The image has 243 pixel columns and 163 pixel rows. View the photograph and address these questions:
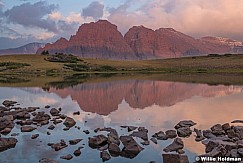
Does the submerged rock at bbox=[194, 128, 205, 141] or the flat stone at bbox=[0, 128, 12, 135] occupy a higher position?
the flat stone at bbox=[0, 128, 12, 135]

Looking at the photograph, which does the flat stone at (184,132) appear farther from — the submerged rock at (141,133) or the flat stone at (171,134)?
the submerged rock at (141,133)

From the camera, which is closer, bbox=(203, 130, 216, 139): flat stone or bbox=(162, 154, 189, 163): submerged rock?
bbox=(162, 154, 189, 163): submerged rock

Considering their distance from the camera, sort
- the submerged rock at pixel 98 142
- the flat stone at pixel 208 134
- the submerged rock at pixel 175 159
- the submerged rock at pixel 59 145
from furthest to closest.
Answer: the flat stone at pixel 208 134
the submerged rock at pixel 98 142
the submerged rock at pixel 59 145
the submerged rock at pixel 175 159

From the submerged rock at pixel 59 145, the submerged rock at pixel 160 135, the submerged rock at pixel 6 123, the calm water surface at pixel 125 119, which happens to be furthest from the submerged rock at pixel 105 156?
the submerged rock at pixel 6 123

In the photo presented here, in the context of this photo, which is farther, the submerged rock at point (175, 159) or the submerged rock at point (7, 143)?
the submerged rock at point (7, 143)

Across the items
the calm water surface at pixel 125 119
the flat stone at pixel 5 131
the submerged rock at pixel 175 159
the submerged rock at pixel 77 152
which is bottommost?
the calm water surface at pixel 125 119

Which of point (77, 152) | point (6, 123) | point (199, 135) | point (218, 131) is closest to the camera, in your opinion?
point (77, 152)

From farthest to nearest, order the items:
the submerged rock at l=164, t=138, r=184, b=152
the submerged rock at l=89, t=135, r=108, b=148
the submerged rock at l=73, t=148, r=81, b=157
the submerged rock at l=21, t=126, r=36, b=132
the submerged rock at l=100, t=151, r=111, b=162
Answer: the submerged rock at l=21, t=126, r=36, b=132
the submerged rock at l=89, t=135, r=108, b=148
the submerged rock at l=164, t=138, r=184, b=152
the submerged rock at l=73, t=148, r=81, b=157
the submerged rock at l=100, t=151, r=111, b=162

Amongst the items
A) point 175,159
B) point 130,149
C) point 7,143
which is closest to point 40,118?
point 7,143

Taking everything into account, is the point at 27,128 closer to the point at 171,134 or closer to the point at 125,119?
the point at 125,119

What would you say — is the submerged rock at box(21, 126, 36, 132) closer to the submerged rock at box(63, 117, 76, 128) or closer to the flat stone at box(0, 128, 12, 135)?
the flat stone at box(0, 128, 12, 135)

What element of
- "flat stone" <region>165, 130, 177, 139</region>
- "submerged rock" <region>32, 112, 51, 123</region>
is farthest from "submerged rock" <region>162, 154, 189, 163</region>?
"submerged rock" <region>32, 112, 51, 123</region>

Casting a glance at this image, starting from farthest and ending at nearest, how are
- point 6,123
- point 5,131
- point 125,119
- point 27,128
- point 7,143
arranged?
point 125,119 < point 6,123 < point 27,128 < point 5,131 < point 7,143

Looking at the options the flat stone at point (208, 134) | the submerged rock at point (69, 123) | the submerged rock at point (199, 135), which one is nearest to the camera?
the submerged rock at point (199, 135)
